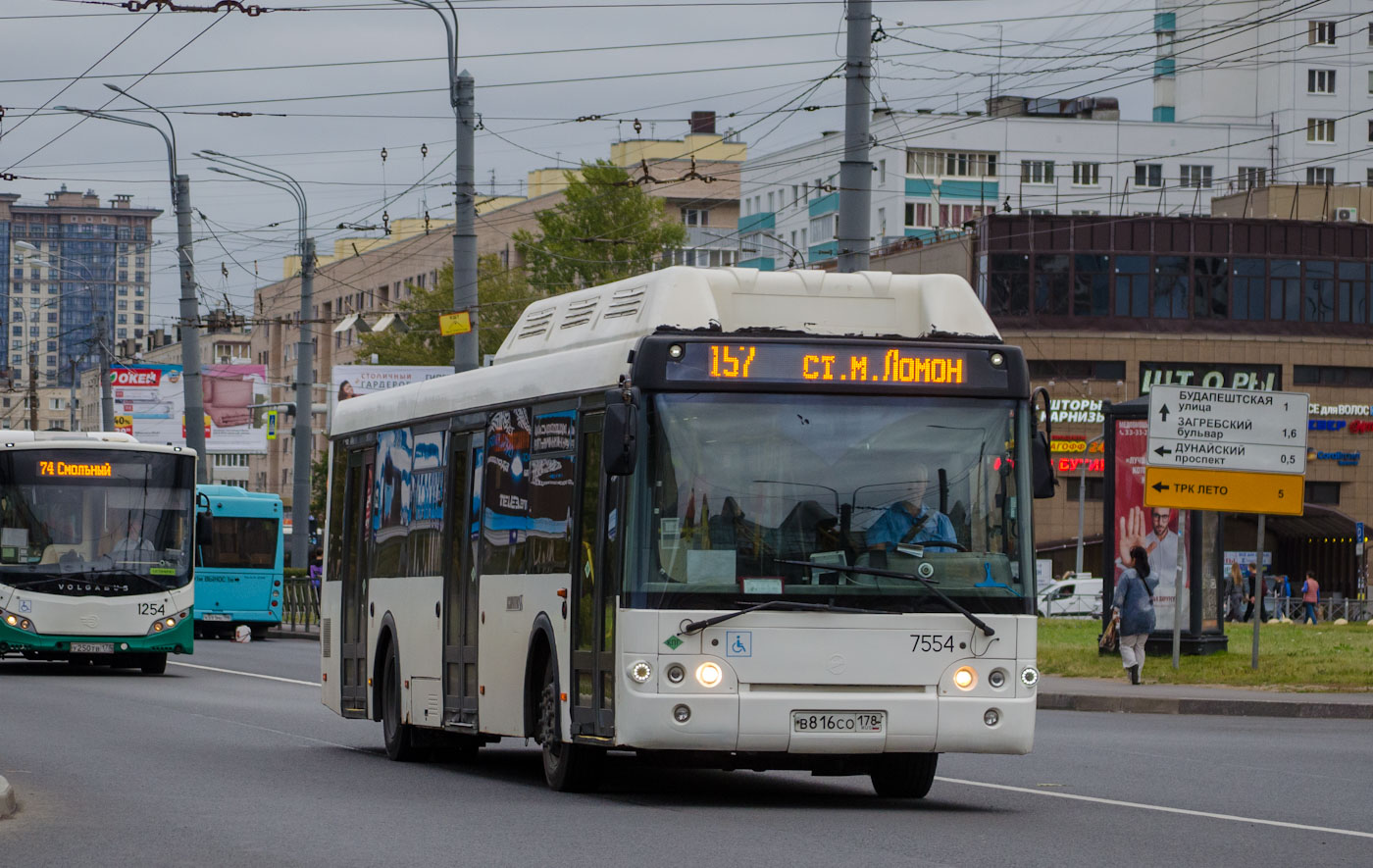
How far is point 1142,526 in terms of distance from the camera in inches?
1262

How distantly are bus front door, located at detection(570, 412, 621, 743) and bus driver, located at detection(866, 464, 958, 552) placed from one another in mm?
1391

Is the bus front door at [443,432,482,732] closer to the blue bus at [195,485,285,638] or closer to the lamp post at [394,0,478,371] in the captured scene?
the lamp post at [394,0,478,371]

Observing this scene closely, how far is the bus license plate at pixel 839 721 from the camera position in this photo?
40.7ft

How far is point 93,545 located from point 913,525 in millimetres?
19465

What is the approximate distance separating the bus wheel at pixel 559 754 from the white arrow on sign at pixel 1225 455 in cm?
1632

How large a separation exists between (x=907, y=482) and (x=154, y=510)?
64.0ft

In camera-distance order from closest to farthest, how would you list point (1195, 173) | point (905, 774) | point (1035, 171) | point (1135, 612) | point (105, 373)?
point (905, 774) < point (1135, 612) < point (105, 373) < point (1035, 171) < point (1195, 173)

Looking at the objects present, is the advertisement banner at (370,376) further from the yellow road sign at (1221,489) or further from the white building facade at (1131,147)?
the white building facade at (1131,147)

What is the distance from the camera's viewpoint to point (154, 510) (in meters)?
30.4

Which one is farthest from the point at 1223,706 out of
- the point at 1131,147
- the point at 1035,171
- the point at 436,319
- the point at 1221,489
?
the point at 1131,147

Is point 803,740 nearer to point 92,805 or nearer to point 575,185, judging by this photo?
point 92,805

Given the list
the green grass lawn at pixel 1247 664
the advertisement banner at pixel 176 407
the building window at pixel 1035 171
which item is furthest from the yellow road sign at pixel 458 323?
the building window at pixel 1035 171

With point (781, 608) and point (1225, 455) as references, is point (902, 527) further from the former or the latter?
point (1225, 455)

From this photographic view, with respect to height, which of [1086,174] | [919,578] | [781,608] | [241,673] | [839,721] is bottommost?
[241,673]
